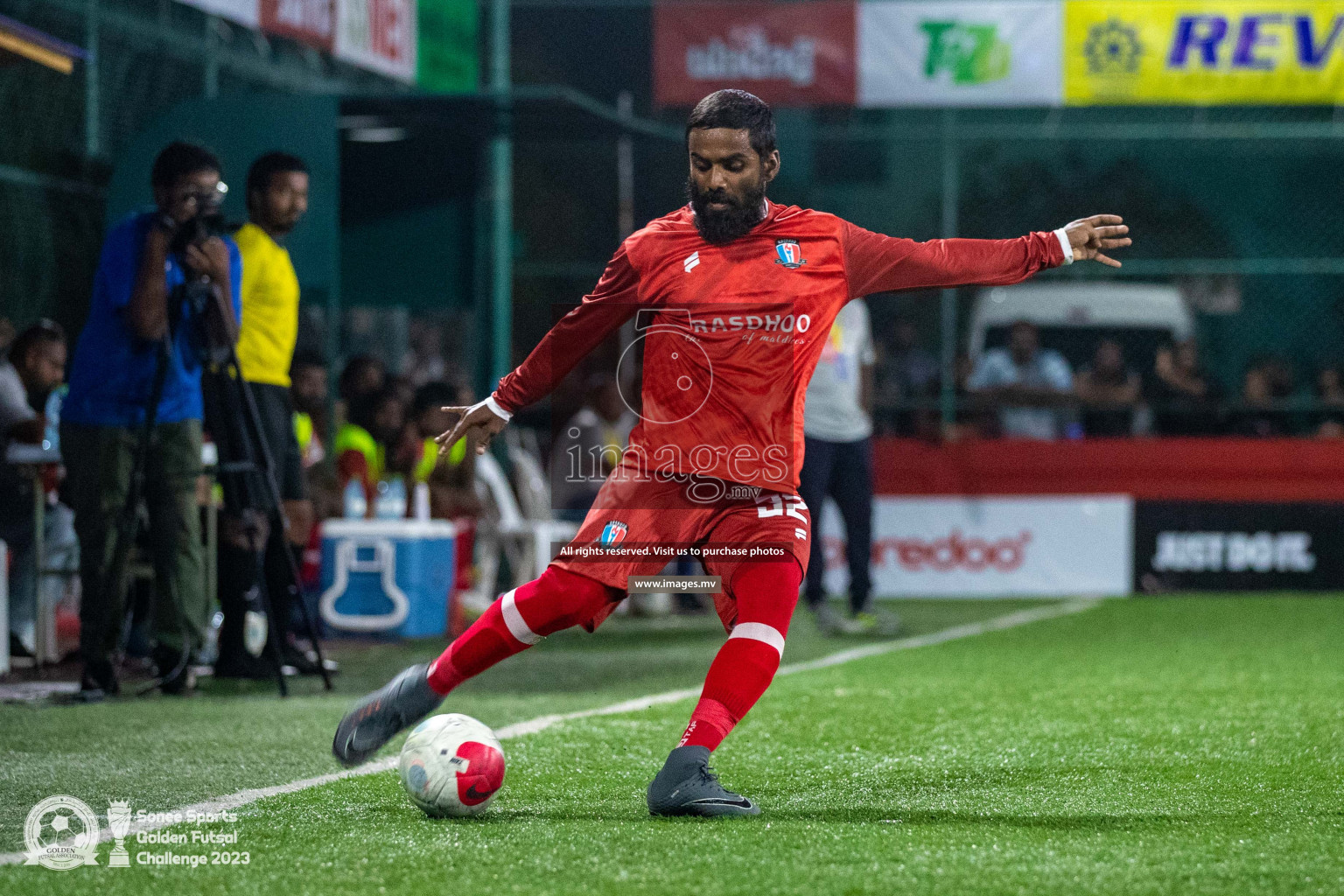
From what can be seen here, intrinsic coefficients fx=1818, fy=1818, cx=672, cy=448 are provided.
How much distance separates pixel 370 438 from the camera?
11.4 m

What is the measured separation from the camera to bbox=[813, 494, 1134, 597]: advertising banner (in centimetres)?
1383

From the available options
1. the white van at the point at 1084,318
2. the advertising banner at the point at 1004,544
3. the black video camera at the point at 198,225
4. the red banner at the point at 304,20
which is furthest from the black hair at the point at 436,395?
the white van at the point at 1084,318

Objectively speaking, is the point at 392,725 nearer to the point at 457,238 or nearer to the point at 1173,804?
the point at 1173,804

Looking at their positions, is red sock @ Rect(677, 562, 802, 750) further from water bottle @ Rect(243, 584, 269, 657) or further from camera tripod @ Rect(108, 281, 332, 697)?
water bottle @ Rect(243, 584, 269, 657)

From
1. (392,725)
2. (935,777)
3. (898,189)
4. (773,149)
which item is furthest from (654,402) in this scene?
(898,189)

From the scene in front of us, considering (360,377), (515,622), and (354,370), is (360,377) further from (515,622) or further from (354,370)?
(515,622)

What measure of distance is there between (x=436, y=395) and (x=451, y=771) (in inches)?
301

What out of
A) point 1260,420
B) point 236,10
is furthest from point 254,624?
point 1260,420

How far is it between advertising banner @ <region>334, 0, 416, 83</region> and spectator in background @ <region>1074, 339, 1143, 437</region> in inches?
Answer: 232

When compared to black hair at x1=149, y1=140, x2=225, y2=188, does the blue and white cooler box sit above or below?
below

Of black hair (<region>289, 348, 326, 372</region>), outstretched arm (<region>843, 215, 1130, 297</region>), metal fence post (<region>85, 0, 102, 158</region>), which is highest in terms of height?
metal fence post (<region>85, 0, 102, 158</region>)

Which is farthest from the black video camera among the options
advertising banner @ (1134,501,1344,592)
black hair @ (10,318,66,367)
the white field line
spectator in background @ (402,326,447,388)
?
advertising banner @ (1134,501,1344,592)

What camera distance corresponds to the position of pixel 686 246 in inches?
188

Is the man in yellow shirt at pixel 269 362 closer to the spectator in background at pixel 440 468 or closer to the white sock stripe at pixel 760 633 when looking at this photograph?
the spectator in background at pixel 440 468
